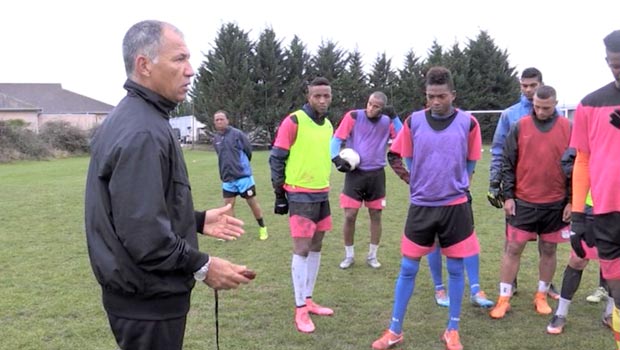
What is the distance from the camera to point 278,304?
226 inches

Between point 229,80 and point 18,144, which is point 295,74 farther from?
point 18,144

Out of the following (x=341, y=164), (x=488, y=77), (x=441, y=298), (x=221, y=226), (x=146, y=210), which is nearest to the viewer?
(x=146, y=210)

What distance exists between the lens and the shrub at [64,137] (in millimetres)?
36375

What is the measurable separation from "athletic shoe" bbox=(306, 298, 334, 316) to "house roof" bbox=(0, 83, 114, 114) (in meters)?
66.5

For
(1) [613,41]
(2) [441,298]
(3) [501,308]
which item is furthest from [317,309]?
(1) [613,41]

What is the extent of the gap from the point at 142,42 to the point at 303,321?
3353 millimetres

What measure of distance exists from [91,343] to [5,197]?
12.0m

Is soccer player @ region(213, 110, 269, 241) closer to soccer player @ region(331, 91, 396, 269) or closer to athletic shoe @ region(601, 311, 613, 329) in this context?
soccer player @ region(331, 91, 396, 269)

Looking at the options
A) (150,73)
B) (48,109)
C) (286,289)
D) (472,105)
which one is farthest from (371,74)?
(48,109)

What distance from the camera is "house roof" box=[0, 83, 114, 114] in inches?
2662

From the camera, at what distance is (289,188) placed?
17.6 feet

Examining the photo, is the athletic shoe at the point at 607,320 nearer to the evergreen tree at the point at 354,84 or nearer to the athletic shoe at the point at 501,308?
the athletic shoe at the point at 501,308

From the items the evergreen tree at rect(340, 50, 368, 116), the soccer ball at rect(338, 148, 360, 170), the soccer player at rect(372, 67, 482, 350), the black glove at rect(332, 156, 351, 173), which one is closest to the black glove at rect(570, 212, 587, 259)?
the soccer player at rect(372, 67, 482, 350)

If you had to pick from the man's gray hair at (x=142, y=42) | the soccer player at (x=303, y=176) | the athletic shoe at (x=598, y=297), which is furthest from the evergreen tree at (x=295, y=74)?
the man's gray hair at (x=142, y=42)
